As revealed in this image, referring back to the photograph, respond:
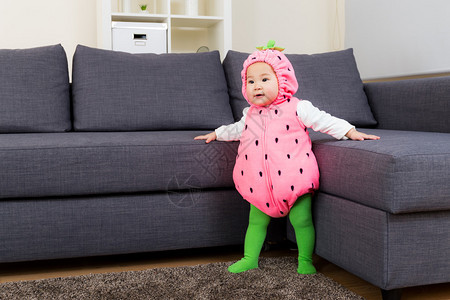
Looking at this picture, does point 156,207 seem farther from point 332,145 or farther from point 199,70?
point 199,70

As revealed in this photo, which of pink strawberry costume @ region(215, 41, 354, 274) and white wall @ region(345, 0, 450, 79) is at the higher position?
white wall @ region(345, 0, 450, 79)

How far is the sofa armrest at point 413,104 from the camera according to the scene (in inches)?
81.0

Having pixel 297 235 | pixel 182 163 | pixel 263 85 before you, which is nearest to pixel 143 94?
pixel 182 163

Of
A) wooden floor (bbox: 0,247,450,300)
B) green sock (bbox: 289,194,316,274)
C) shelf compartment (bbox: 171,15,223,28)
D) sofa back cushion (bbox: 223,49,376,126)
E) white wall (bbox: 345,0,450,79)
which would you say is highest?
shelf compartment (bbox: 171,15,223,28)

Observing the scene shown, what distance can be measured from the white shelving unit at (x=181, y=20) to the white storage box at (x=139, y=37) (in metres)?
0.04

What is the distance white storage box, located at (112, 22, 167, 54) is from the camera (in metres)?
3.03

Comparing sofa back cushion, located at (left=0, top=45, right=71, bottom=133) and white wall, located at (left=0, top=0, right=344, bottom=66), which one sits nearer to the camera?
sofa back cushion, located at (left=0, top=45, right=71, bottom=133)

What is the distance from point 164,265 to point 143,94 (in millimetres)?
782

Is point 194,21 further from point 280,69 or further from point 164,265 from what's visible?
point 164,265

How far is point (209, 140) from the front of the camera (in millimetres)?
1772

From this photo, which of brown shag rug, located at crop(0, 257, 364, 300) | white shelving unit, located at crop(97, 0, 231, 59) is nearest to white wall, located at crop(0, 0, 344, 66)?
white shelving unit, located at crop(97, 0, 231, 59)

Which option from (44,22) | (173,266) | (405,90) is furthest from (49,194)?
(44,22)

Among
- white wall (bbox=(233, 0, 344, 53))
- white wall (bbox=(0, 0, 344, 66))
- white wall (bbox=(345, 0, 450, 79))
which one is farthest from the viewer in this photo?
white wall (bbox=(233, 0, 344, 53))

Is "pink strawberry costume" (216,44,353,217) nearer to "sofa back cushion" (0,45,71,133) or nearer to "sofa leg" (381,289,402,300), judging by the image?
"sofa leg" (381,289,402,300)
